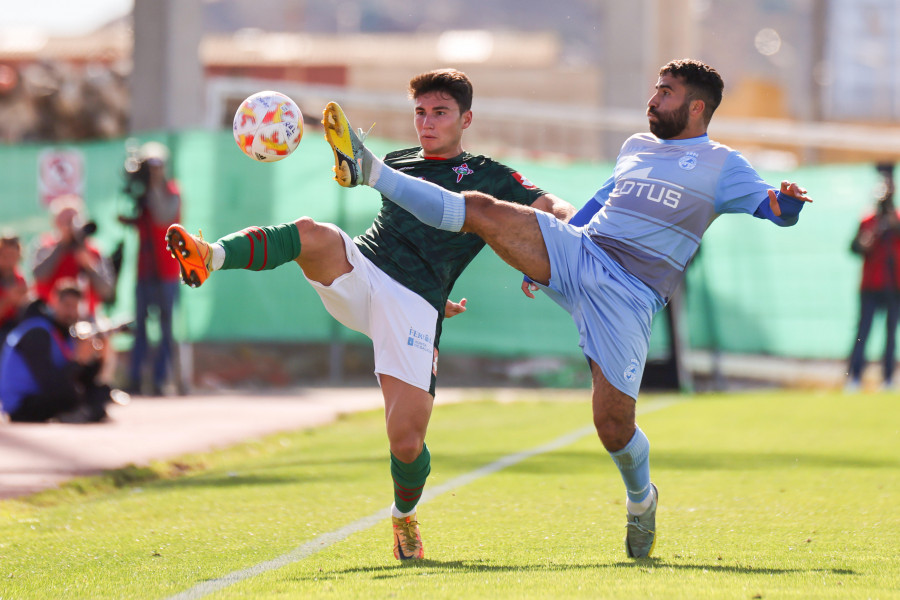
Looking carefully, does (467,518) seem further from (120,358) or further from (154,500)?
(120,358)

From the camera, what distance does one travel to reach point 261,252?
17.4 feet

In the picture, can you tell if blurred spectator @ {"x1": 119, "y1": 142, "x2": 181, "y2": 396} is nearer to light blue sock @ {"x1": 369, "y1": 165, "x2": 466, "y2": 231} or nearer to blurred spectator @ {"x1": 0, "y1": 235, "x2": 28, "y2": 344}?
blurred spectator @ {"x1": 0, "y1": 235, "x2": 28, "y2": 344}

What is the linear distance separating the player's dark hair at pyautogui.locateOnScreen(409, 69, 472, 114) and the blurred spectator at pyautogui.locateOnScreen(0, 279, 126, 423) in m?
5.87

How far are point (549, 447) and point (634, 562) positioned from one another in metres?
4.73

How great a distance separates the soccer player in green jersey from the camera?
5.38m

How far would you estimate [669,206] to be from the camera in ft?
18.6

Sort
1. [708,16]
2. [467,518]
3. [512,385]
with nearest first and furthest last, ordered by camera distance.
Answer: [467,518] → [512,385] → [708,16]

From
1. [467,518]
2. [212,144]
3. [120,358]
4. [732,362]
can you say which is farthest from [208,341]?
[467,518]

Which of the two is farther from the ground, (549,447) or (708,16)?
(708,16)

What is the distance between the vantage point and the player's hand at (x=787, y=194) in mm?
5402

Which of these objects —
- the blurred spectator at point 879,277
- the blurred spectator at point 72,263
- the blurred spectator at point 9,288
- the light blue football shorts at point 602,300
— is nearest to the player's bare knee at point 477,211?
the light blue football shorts at point 602,300

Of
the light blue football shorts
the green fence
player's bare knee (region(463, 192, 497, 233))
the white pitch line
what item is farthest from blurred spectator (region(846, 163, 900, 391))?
player's bare knee (region(463, 192, 497, 233))

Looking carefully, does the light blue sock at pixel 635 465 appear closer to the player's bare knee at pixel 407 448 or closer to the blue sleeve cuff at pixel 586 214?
the player's bare knee at pixel 407 448

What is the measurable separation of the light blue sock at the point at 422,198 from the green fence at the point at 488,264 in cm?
1025
